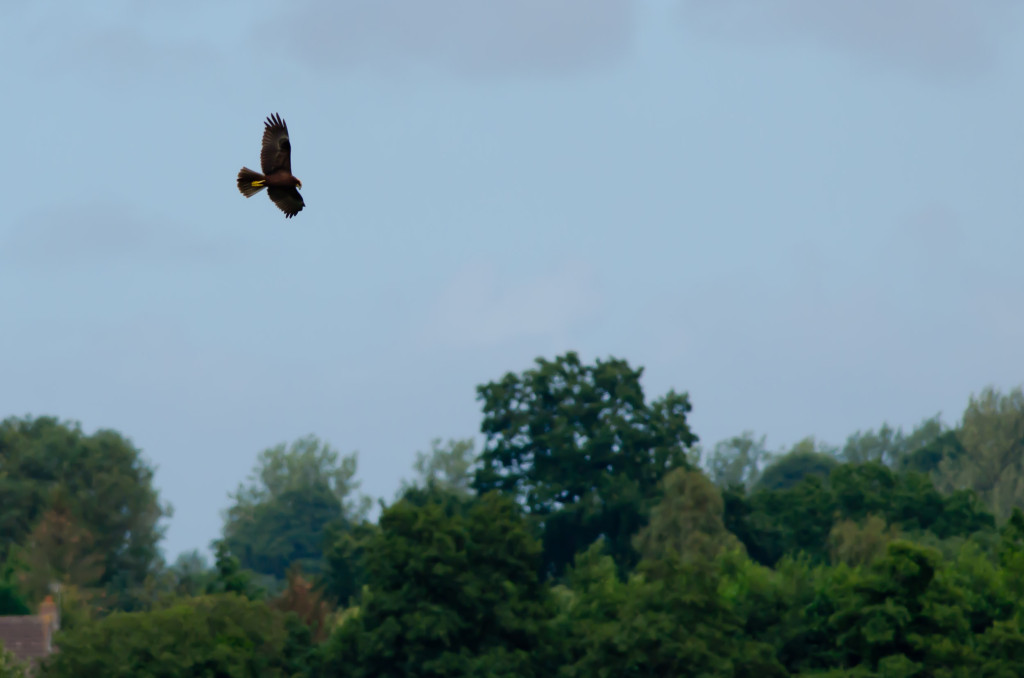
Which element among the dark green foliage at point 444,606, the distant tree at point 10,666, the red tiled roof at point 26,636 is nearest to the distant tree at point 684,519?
the dark green foliage at point 444,606

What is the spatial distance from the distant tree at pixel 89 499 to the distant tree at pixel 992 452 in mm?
60076

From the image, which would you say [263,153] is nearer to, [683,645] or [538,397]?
[683,645]

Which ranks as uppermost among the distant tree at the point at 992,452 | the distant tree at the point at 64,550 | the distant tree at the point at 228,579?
the distant tree at the point at 992,452

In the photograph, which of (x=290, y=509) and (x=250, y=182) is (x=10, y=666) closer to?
(x=250, y=182)

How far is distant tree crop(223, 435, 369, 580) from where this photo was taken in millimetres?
168250

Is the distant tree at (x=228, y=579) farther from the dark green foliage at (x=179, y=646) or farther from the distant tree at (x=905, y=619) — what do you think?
the distant tree at (x=905, y=619)

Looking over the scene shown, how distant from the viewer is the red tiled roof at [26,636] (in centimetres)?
6538

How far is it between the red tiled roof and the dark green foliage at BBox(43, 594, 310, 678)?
7.46 metres

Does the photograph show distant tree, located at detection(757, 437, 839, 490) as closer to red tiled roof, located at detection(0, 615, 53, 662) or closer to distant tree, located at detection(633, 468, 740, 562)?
distant tree, located at detection(633, 468, 740, 562)

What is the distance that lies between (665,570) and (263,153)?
40661mm

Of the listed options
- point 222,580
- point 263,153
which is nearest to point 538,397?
point 222,580

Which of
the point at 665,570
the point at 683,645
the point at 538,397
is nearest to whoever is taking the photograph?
the point at 683,645

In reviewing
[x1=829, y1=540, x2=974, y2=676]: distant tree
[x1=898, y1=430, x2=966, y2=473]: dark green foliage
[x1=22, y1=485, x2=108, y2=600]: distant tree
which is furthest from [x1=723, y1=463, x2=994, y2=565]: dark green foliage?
[x1=898, y1=430, x2=966, y2=473]: dark green foliage

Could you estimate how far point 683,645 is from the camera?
55875 millimetres
